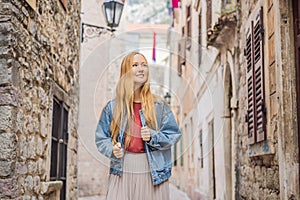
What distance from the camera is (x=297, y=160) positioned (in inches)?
135

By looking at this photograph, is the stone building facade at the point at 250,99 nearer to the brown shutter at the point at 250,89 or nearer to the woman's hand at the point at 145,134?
the brown shutter at the point at 250,89

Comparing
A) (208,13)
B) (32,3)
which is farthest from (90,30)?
(32,3)

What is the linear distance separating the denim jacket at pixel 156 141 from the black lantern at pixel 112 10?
130 inches

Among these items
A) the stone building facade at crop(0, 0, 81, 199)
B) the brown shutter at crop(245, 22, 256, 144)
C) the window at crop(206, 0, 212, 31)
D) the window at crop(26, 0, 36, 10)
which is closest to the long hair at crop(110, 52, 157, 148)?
the stone building facade at crop(0, 0, 81, 199)

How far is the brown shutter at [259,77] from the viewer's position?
422 cm

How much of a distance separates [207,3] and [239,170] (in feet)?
10.7

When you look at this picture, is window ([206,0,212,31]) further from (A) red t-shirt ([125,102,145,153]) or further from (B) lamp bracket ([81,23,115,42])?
(A) red t-shirt ([125,102,145,153])

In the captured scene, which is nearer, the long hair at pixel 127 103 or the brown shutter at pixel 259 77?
the long hair at pixel 127 103

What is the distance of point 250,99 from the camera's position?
4.94m

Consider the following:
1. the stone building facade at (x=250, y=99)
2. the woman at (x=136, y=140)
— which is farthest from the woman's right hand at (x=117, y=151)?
the stone building facade at (x=250, y=99)

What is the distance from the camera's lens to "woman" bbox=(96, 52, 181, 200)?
2658 millimetres

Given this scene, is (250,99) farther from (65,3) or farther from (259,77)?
(65,3)

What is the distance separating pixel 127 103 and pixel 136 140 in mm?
208

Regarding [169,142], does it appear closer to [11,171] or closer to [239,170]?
[11,171]
